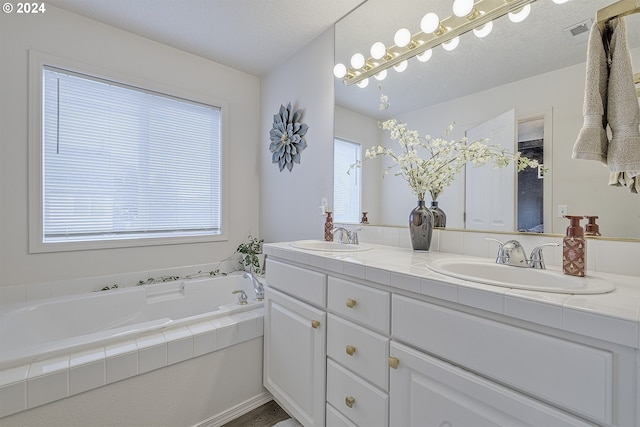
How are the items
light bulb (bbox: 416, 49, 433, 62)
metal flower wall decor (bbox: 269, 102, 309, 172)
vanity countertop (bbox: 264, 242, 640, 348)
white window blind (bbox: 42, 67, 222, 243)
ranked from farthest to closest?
metal flower wall decor (bbox: 269, 102, 309, 172)
white window blind (bbox: 42, 67, 222, 243)
light bulb (bbox: 416, 49, 433, 62)
vanity countertop (bbox: 264, 242, 640, 348)

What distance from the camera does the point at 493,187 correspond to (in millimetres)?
1322

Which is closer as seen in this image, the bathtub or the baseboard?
the bathtub

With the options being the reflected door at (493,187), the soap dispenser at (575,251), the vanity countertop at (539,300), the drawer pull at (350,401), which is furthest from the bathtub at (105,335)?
the soap dispenser at (575,251)

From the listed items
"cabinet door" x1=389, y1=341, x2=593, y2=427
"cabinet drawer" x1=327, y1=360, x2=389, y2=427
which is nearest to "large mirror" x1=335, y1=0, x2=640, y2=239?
"cabinet door" x1=389, y1=341, x2=593, y2=427

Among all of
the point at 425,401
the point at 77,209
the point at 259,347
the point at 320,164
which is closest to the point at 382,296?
the point at 425,401

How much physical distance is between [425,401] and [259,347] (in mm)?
1159

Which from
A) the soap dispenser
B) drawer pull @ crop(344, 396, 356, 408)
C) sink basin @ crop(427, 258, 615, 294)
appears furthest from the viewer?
drawer pull @ crop(344, 396, 356, 408)

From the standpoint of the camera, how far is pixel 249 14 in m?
1.99

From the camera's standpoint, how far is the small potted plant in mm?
2680

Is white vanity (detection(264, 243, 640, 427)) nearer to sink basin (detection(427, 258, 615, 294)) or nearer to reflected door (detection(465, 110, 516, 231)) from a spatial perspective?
sink basin (detection(427, 258, 615, 294))

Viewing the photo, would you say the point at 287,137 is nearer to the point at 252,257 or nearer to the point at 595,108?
the point at 252,257

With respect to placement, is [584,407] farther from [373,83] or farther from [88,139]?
[88,139]

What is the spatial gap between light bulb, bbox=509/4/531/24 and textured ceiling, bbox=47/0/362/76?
1.00 metres

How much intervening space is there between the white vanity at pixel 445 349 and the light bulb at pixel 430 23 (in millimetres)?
1149
